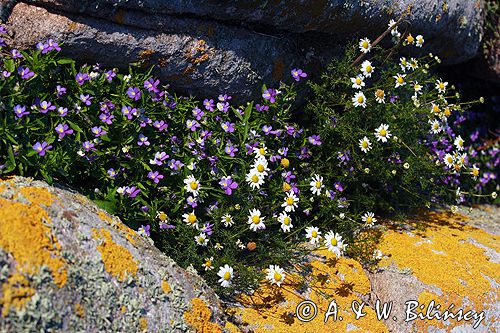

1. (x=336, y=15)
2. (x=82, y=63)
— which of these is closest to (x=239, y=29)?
(x=336, y=15)

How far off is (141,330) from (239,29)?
2.33 meters

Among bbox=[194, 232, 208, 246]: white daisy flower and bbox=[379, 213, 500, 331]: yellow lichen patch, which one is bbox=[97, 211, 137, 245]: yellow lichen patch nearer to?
bbox=[194, 232, 208, 246]: white daisy flower

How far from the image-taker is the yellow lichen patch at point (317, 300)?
3582mm

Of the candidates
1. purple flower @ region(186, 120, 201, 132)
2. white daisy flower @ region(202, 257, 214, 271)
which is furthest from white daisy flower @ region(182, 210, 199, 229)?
purple flower @ region(186, 120, 201, 132)

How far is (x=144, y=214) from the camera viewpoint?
12.4ft

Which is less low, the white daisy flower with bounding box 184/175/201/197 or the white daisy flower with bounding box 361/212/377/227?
the white daisy flower with bounding box 184/175/201/197

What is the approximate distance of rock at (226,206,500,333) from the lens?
3.68 m

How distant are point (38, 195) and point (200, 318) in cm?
110

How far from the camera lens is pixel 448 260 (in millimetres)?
4352

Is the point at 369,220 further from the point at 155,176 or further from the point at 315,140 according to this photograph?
the point at 155,176

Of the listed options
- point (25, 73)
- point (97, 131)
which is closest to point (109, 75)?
point (97, 131)

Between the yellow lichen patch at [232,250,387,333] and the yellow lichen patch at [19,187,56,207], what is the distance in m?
1.26

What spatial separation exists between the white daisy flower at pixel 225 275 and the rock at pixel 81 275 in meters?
0.13

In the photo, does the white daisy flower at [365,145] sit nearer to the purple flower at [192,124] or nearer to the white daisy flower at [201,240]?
the purple flower at [192,124]
